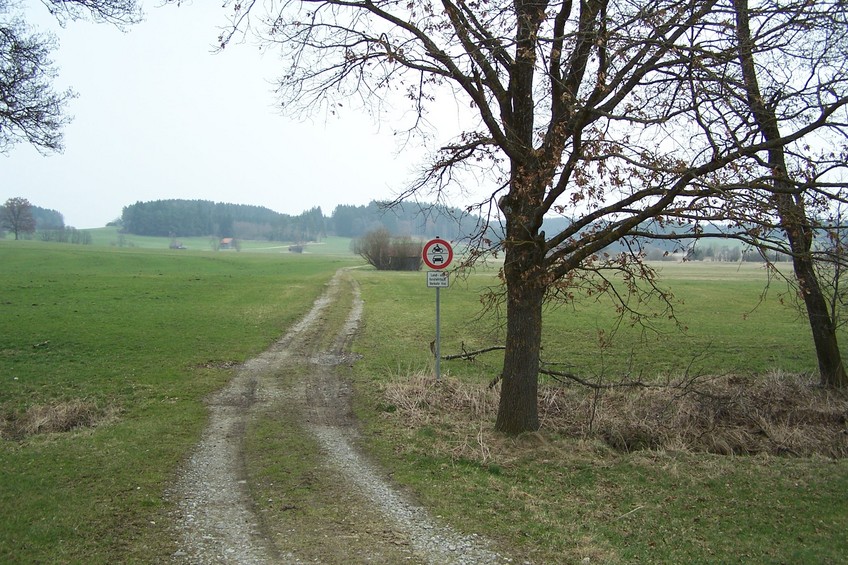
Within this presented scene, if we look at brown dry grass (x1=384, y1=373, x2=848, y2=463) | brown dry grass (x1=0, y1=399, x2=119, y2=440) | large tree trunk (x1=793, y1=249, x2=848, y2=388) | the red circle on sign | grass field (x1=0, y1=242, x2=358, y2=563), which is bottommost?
brown dry grass (x1=0, y1=399, x2=119, y2=440)

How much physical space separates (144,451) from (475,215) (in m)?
5.77

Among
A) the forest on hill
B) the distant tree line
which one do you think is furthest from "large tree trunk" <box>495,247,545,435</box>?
the distant tree line

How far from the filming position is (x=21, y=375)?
41.4ft

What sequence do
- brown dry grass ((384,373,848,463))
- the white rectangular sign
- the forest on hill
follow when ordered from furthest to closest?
the forest on hill, the white rectangular sign, brown dry grass ((384,373,848,463))

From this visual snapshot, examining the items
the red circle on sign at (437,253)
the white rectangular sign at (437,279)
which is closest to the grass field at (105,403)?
the white rectangular sign at (437,279)

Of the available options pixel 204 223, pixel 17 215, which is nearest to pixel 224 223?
pixel 204 223

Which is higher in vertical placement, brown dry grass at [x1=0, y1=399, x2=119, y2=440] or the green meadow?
the green meadow

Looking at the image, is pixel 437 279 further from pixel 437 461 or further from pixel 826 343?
pixel 826 343

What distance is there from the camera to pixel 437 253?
13375 millimetres

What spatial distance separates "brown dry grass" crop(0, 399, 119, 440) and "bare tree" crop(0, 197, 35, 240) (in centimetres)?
12229

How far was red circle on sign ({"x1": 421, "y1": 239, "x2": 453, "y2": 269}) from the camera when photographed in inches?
520

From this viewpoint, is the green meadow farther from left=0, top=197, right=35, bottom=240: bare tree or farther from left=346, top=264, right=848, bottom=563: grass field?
left=0, top=197, right=35, bottom=240: bare tree

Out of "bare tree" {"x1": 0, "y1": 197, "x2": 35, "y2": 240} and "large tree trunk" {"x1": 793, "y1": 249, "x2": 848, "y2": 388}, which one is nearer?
"large tree trunk" {"x1": 793, "y1": 249, "x2": 848, "y2": 388}

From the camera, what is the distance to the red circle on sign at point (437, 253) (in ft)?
43.3
